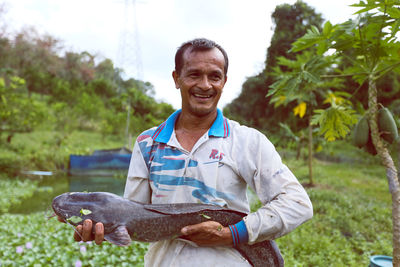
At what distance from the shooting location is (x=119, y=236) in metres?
1.38

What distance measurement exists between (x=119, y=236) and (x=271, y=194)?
0.72 metres

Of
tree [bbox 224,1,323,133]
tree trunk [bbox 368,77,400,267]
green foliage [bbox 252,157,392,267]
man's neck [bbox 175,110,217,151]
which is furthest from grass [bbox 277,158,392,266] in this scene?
man's neck [bbox 175,110,217,151]

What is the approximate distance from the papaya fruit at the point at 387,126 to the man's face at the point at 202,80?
159 centimetres

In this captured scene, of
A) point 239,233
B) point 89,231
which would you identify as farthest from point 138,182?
point 239,233

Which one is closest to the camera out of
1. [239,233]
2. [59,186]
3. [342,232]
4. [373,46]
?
[239,233]

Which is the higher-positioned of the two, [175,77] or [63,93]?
[63,93]

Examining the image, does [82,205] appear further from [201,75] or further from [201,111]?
[201,75]

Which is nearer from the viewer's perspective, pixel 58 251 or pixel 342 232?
pixel 58 251

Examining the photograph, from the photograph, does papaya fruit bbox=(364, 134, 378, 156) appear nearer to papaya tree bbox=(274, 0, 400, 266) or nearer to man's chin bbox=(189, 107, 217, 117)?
papaya tree bbox=(274, 0, 400, 266)

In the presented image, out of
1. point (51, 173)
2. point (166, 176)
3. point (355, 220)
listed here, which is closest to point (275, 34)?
point (166, 176)

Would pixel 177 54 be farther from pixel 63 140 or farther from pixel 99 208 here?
pixel 63 140

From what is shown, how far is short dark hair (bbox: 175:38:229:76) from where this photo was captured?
1.48 m

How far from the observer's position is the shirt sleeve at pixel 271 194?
1.33 m

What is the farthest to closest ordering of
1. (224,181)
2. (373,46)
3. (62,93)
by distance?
(62,93)
(373,46)
(224,181)
